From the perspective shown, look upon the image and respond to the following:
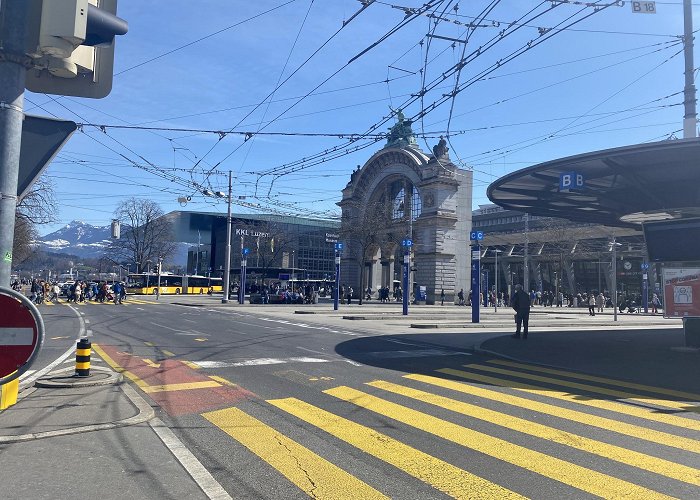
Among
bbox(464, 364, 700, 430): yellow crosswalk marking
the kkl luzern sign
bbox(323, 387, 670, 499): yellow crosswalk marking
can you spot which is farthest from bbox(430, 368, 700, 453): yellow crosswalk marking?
the kkl luzern sign

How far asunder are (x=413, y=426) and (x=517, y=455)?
148 centimetres

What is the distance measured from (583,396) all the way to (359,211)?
2366 inches

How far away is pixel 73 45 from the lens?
158 inches

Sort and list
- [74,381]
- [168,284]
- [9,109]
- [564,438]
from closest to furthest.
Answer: [9,109] < [564,438] < [74,381] < [168,284]

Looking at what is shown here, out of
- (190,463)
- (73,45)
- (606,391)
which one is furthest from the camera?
(606,391)

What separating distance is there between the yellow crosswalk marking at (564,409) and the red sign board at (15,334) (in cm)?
641

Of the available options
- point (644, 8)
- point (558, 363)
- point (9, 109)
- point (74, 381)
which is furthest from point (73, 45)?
point (558, 363)

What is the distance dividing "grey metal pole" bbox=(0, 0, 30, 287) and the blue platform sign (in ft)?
45.8

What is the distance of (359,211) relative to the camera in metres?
68.7

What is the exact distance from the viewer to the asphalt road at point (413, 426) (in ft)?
16.1

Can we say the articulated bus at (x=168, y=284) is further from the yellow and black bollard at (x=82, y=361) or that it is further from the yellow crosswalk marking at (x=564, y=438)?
the yellow crosswalk marking at (x=564, y=438)

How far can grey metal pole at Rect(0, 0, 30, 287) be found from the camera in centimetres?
384

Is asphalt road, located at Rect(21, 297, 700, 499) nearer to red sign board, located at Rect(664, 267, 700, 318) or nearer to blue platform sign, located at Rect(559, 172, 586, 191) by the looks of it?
red sign board, located at Rect(664, 267, 700, 318)

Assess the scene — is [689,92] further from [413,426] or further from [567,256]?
[567,256]
